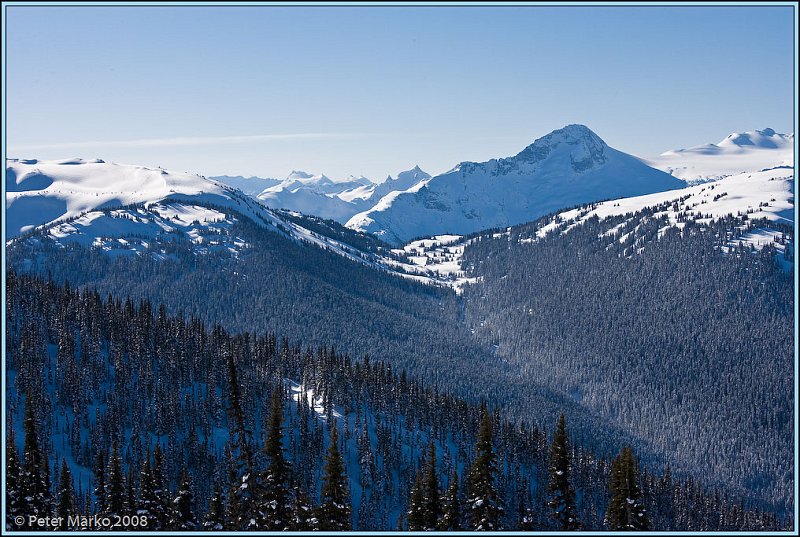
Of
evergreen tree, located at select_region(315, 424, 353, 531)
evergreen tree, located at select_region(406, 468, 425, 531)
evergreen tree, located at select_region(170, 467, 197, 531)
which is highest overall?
evergreen tree, located at select_region(315, 424, 353, 531)

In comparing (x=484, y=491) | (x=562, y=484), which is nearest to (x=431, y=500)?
(x=484, y=491)

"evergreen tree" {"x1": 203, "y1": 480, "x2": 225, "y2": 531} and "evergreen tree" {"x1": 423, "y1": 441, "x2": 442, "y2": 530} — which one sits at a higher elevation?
"evergreen tree" {"x1": 423, "y1": 441, "x2": 442, "y2": 530}

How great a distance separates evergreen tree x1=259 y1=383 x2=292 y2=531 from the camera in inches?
2514

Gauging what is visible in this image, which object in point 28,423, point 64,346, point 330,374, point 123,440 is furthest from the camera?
point 330,374

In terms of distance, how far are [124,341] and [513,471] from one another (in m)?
106

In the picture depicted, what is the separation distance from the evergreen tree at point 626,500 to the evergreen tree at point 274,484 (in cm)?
Answer: 3034

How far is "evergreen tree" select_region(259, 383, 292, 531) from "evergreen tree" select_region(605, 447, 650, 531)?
30342 millimetres

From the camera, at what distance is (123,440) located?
151000 mm

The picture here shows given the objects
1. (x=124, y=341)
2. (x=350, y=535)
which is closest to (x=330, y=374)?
(x=124, y=341)

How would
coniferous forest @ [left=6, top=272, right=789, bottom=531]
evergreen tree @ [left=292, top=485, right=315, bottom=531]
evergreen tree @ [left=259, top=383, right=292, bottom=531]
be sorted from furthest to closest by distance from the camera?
coniferous forest @ [left=6, top=272, right=789, bottom=531] < evergreen tree @ [left=292, top=485, right=315, bottom=531] < evergreen tree @ [left=259, top=383, right=292, bottom=531]

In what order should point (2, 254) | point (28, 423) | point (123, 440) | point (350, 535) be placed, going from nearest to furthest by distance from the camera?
point (350, 535) → point (2, 254) → point (28, 423) → point (123, 440)

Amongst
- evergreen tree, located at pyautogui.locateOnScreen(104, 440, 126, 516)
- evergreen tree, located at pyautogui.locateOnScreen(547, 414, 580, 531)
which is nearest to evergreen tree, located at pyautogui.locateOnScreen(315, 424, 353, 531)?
evergreen tree, located at pyautogui.locateOnScreen(547, 414, 580, 531)

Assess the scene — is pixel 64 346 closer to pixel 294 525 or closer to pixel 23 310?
pixel 23 310

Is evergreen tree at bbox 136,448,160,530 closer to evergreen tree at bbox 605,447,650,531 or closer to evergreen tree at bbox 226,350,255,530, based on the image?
evergreen tree at bbox 226,350,255,530
